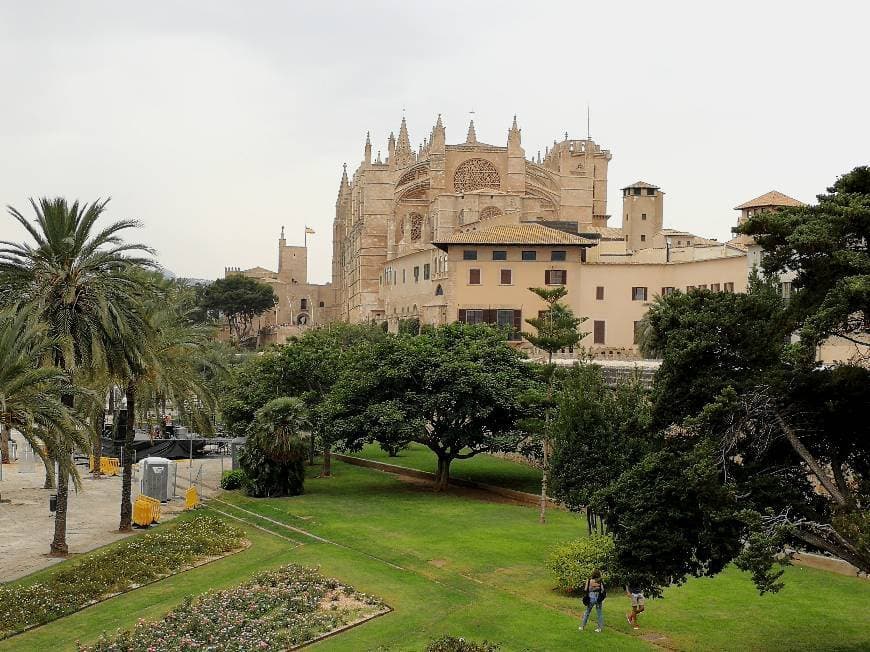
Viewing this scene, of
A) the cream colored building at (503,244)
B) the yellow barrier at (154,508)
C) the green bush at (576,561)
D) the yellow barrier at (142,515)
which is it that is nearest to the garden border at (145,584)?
the yellow barrier at (142,515)

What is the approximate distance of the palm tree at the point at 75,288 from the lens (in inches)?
925

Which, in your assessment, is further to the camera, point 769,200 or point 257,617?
point 769,200

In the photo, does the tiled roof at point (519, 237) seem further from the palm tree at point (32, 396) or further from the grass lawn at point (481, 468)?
the palm tree at point (32, 396)

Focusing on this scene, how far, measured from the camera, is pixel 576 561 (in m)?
19.7

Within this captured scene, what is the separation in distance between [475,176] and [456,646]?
7296cm

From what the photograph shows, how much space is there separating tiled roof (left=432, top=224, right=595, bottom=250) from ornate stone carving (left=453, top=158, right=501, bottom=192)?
2733cm

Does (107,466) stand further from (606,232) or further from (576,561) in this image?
(606,232)

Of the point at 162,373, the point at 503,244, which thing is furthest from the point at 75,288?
the point at 503,244

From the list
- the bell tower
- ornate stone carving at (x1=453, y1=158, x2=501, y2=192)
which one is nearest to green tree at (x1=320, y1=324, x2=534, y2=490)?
ornate stone carving at (x1=453, y1=158, x2=501, y2=192)

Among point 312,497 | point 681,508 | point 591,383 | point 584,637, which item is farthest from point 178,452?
point 681,508

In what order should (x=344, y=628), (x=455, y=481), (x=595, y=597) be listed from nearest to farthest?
(x=595, y=597) → (x=344, y=628) → (x=455, y=481)

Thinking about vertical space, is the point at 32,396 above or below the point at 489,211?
below

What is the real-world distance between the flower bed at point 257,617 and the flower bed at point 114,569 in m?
2.29

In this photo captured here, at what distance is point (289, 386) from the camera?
3869 centimetres
